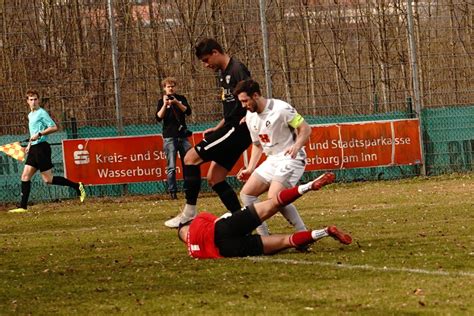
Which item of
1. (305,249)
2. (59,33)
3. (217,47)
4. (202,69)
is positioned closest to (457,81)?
(202,69)

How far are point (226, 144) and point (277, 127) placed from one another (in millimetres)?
1470

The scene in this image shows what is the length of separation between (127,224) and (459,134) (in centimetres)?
1005

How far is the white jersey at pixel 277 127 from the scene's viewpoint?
11750 millimetres

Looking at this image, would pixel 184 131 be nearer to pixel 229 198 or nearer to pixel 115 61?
pixel 115 61

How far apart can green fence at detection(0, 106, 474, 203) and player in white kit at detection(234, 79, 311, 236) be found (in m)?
11.1

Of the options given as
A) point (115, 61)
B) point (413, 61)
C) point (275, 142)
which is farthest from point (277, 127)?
point (413, 61)

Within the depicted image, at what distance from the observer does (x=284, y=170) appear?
11.6m

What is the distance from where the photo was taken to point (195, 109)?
23719mm

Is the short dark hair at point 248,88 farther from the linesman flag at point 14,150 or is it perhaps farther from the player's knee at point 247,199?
the linesman flag at point 14,150

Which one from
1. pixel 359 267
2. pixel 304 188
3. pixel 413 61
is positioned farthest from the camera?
pixel 413 61

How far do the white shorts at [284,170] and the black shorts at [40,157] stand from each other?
8.97 m

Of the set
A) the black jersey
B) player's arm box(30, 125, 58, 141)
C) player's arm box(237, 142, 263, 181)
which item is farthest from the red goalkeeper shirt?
player's arm box(30, 125, 58, 141)

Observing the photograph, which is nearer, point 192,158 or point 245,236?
point 245,236

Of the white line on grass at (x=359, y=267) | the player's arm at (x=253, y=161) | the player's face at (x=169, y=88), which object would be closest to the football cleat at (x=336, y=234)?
the white line on grass at (x=359, y=267)
